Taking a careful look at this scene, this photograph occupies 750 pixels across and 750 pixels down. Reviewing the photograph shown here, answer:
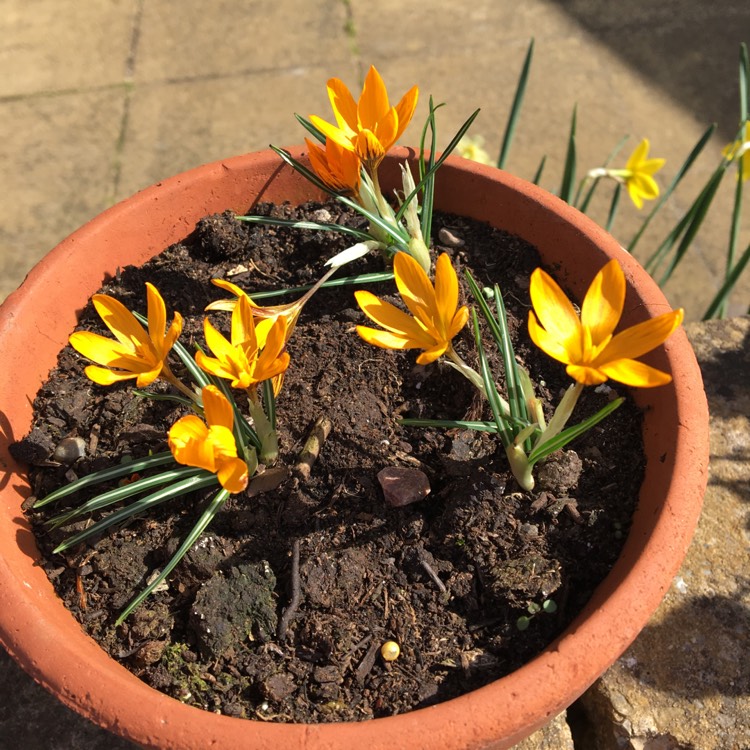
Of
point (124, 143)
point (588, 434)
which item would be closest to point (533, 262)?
point (588, 434)

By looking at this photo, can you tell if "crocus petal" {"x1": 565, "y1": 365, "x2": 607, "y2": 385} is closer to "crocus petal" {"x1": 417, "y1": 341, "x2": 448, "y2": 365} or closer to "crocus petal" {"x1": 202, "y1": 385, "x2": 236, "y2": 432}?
"crocus petal" {"x1": 417, "y1": 341, "x2": 448, "y2": 365}

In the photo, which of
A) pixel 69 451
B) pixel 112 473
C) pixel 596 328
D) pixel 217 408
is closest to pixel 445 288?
pixel 596 328

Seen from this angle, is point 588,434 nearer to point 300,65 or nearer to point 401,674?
point 401,674

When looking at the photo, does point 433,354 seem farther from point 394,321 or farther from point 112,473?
point 112,473

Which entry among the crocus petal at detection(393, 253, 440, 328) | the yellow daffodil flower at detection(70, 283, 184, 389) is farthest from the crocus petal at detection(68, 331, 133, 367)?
the crocus petal at detection(393, 253, 440, 328)

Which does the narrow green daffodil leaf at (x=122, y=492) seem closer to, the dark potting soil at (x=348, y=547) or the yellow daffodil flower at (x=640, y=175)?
the dark potting soil at (x=348, y=547)

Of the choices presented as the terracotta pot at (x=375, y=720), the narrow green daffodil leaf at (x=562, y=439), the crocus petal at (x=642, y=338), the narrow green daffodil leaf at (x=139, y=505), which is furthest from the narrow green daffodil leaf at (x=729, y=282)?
the narrow green daffodil leaf at (x=139, y=505)

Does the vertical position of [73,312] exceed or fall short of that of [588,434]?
it falls short
